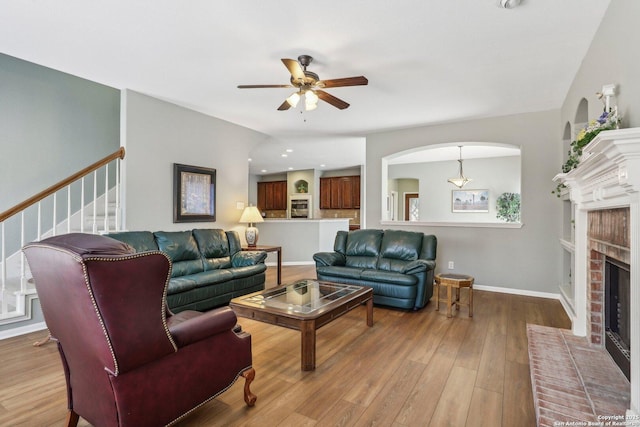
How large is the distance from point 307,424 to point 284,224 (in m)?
5.67

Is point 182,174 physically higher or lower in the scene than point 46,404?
higher

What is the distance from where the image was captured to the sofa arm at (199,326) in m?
1.61

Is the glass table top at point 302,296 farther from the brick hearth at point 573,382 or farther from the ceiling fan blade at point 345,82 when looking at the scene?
the ceiling fan blade at point 345,82

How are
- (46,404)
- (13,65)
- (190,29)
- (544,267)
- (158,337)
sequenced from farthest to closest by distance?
(544,267) → (13,65) → (190,29) → (46,404) → (158,337)

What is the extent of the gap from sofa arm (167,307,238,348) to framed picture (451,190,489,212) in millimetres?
8011

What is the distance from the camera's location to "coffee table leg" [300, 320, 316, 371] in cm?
241

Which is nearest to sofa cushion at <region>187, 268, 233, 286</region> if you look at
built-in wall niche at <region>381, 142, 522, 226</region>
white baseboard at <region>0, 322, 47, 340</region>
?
white baseboard at <region>0, 322, 47, 340</region>

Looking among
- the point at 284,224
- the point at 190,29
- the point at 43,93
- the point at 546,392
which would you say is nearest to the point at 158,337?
the point at 546,392

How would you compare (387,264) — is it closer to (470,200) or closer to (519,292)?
(519,292)

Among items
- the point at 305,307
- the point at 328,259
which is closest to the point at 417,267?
the point at 328,259

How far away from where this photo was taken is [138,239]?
11.8ft

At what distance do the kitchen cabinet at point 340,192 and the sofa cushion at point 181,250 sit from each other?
643 cm

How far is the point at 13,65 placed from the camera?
404 cm

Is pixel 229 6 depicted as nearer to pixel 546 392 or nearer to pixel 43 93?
pixel 546 392
